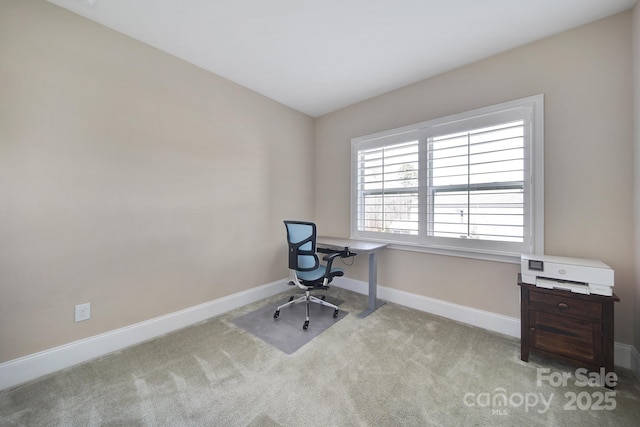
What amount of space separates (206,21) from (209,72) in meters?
0.73

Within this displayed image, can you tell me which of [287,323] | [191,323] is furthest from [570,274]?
[191,323]

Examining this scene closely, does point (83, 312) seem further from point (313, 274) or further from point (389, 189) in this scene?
point (389, 189)

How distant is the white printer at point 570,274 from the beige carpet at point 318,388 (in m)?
0.62

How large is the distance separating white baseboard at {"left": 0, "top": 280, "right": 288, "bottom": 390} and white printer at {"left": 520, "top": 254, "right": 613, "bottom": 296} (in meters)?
2.80

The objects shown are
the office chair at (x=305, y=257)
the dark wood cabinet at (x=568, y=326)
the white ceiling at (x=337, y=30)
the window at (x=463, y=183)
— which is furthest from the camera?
the office chair at (x=305, y=257)

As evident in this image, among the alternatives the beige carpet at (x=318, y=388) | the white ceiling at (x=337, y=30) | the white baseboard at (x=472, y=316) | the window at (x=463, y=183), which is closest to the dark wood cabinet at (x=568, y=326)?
the beige carpet at (x=318, y=388)

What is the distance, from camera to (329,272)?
2.55 m

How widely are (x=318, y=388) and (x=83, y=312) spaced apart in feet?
6.20

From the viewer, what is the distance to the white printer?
157 cm

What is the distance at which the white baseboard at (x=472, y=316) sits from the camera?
1.73m

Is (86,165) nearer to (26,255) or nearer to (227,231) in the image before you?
(26,255)

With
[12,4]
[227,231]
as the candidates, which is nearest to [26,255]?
[227,231]

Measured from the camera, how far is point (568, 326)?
166cm

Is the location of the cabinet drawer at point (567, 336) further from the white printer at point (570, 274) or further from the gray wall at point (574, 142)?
the gray wall at point (574, 142)
